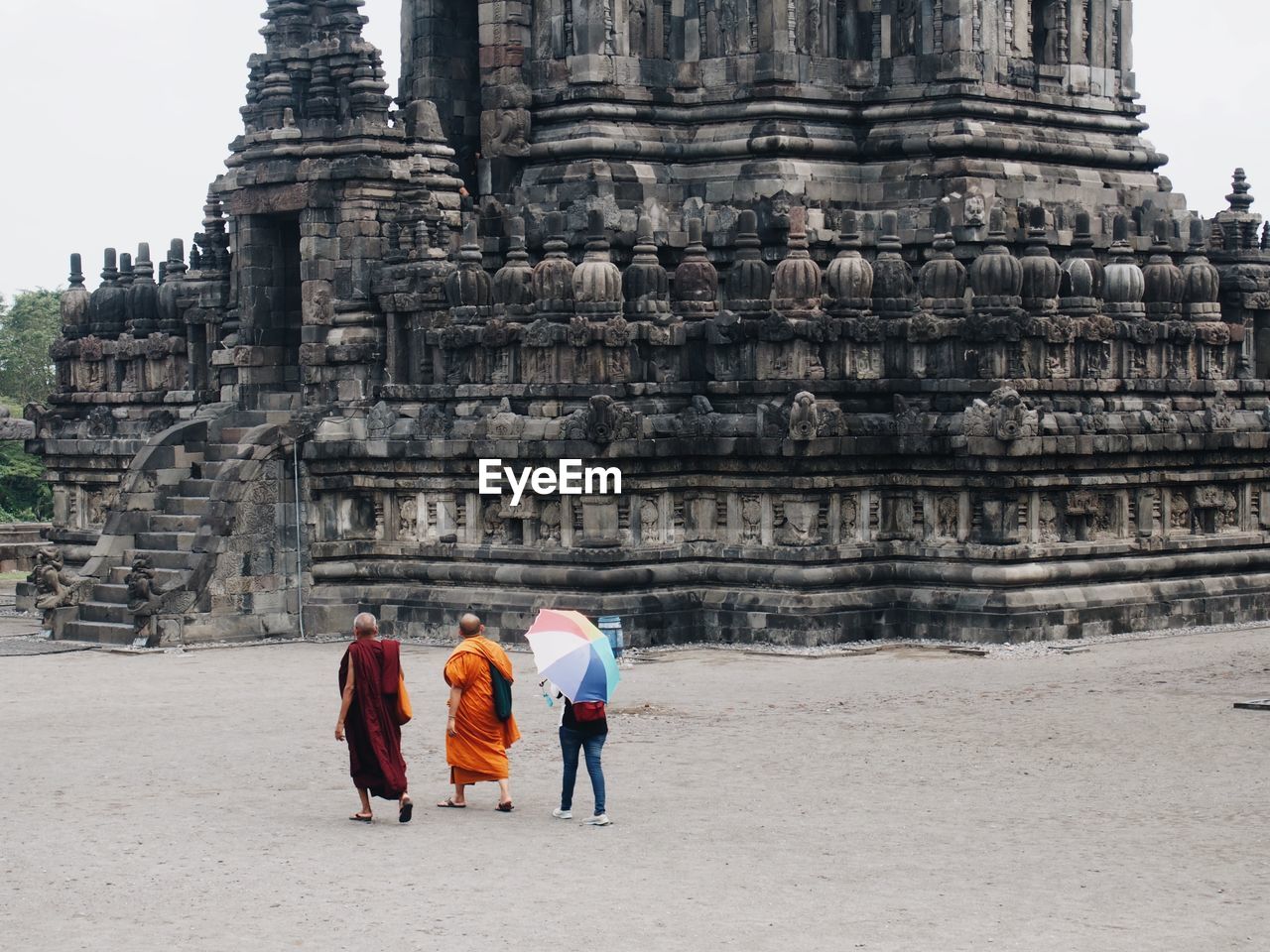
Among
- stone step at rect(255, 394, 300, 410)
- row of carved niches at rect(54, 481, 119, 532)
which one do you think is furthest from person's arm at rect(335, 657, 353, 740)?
row of carved niches at rect(54, 481, 119, 532)

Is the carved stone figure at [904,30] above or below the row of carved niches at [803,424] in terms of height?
above

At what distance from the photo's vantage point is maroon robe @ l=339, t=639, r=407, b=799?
953 inches

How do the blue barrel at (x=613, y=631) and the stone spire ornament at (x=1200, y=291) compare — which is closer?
the blue barrel at (x=613, y=631)

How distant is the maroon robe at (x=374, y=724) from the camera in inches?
953

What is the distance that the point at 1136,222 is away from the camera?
43094mm

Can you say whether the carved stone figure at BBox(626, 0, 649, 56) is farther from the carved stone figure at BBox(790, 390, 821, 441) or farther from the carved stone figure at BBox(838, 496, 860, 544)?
the carved stone figure at BBox(838, 496, 860, 544)

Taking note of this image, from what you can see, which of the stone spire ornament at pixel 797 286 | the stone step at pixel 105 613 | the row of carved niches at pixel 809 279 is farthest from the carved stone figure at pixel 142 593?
the stone spire ornament at pixel 797 286

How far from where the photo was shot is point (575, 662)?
2427 centimetres

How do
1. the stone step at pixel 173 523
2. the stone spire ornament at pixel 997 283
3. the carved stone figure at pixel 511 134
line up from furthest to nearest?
the carved stone figure at pixel 511 134 → the stone step at pixel 173 523 → the stone spire ornament at pixel 997 283

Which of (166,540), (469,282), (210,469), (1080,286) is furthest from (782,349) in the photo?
(166,540)

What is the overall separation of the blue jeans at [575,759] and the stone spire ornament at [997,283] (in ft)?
52.8

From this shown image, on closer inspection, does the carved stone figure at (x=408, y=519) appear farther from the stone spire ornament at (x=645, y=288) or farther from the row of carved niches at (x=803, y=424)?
the stone spire ornament at (x=645, y=288)

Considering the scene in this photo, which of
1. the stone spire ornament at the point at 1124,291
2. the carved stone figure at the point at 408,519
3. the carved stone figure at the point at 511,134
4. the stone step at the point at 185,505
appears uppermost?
the carved stone figure at the point at 511,134

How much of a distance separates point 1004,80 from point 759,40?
4055mm
